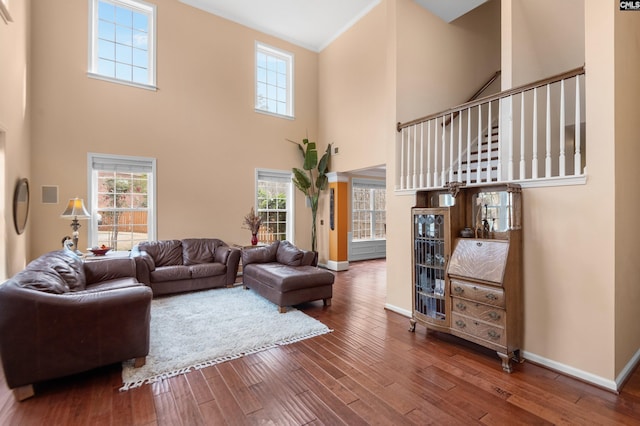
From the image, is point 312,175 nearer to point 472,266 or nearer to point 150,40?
point 150,40

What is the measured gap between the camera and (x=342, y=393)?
2.24m

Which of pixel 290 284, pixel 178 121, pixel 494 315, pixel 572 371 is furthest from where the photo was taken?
pixel 178 121

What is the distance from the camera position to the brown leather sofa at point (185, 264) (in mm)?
4613

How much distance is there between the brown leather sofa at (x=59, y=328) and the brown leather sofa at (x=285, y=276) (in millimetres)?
1700

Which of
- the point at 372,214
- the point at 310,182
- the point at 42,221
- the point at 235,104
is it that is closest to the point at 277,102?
the point at 235,104

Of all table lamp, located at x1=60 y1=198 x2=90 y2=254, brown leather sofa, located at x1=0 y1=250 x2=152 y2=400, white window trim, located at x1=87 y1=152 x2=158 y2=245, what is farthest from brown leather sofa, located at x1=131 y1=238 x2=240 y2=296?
brown leather sofa, located at x1=0 y1=250 x2=152 y2=400

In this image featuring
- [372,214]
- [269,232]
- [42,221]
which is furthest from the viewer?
[372,214]

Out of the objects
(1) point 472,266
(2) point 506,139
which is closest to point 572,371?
(1) point 472,266

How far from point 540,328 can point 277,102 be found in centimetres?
656

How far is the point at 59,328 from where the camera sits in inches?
87.4

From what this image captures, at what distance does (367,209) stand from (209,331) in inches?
236

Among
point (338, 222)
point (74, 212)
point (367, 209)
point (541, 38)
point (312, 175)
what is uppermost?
point (541, 38)

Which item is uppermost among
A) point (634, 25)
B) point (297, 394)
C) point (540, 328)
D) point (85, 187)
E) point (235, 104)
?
point (235, 104)

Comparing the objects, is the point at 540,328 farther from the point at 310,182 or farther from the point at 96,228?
the point at 96,228
